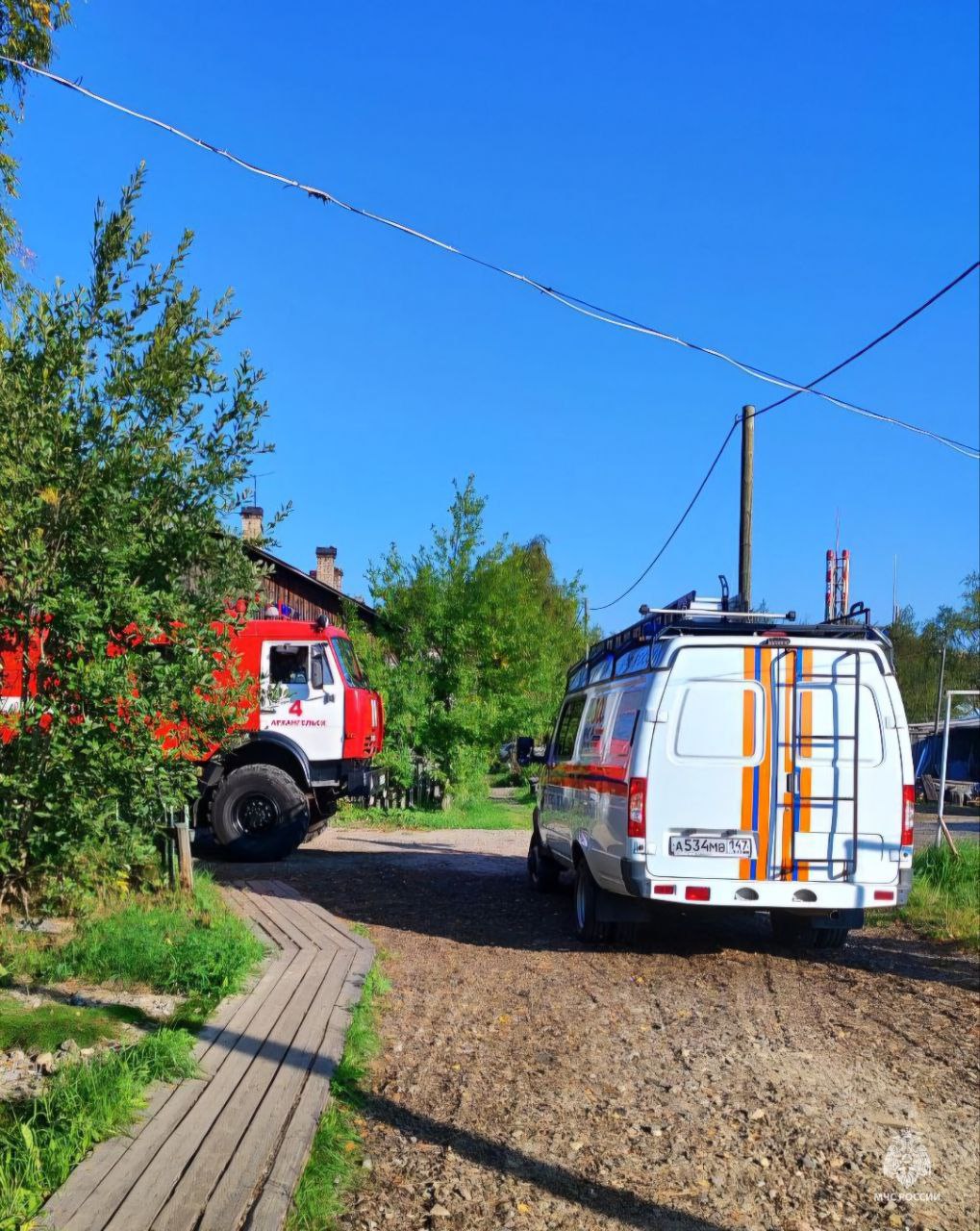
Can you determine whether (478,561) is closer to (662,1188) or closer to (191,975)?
(191,975)

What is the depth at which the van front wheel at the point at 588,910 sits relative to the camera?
842 cm

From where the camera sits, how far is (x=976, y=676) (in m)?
47.2

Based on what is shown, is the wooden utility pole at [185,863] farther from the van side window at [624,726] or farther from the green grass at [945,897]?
the green grass at [945,897]

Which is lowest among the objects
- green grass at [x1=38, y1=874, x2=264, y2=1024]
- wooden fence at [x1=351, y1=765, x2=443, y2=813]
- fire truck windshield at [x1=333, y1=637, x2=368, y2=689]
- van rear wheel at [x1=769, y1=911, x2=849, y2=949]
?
wooden fence at [x1=351, y1=765, x2=443, y2=813]

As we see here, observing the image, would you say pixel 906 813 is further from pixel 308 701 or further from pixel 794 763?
pixel 308 701

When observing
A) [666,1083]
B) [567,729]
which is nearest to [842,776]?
[666,1083]

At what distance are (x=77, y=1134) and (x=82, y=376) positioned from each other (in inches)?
145

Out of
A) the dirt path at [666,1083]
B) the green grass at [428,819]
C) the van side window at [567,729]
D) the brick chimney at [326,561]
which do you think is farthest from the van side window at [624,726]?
the brick chimney at [326,561]

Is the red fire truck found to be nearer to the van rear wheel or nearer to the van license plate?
the van rear wheel

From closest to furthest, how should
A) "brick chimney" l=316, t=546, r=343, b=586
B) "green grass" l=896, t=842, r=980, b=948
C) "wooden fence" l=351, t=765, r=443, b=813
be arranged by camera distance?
"green grass" l=896, t=842, r=980, b=948 < "wooden fence" l=351, t=765, r=443, b=813 < "brick chimney" l=316, t=546, r=343, b=586

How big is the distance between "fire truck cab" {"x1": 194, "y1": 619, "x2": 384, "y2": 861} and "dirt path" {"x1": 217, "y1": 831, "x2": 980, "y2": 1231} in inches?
169

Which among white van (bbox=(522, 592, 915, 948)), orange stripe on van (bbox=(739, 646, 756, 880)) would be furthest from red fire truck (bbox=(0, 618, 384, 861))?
orange stripe on van (bbox=(739, 646, 756, 880))

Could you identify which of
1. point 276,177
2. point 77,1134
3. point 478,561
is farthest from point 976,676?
point 77,1134

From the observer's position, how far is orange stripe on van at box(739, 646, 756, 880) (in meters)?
7.37
